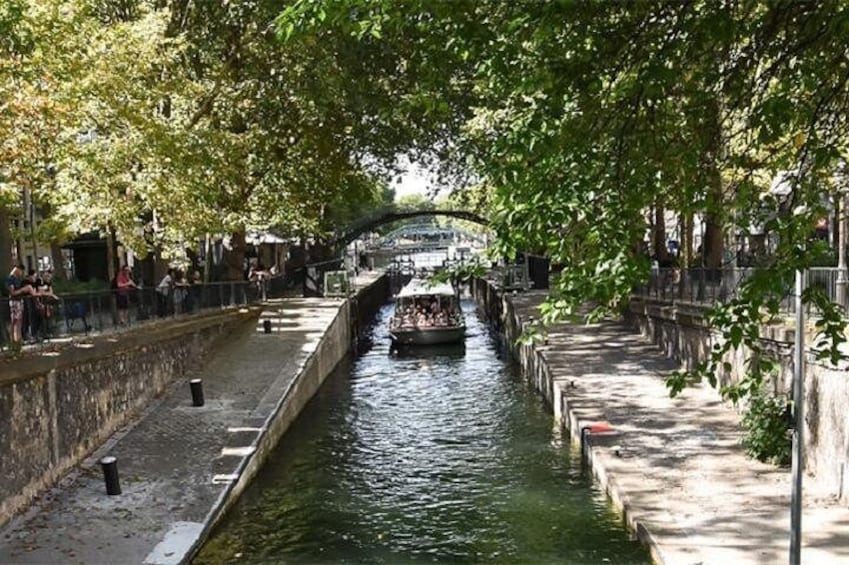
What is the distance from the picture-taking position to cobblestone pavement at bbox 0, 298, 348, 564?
1149 centimetres

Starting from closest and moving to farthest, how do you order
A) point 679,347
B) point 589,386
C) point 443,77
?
point 443,77 → point 589,386 → point 679,347

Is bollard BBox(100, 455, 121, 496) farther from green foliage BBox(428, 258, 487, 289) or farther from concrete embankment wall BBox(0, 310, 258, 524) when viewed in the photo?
green foliage BBox(428, 258, 487, 289)

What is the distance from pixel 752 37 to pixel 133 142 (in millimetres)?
15475

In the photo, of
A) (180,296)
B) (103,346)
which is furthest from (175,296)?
(103,346)

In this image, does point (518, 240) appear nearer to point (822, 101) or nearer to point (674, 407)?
point (822, 101)

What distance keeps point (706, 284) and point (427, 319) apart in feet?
56.9

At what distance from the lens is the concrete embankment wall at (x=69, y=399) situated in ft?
41.3

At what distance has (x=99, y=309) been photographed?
17641 millimetres

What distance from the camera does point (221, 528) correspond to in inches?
531

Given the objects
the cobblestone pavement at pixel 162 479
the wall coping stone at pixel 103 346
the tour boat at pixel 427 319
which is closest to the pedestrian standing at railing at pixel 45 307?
the wall coping stone at pixel 103 346

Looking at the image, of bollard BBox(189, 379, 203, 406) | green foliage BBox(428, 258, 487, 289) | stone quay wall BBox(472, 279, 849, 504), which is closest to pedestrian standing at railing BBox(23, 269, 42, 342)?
bollard BBox(189, 379, 203, 406)

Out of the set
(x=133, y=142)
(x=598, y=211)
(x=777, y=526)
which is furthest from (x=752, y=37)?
(x=133, y=142)

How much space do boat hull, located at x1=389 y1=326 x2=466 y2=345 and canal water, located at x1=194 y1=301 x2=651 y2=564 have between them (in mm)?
10558

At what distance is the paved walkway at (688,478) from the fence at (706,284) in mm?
2177
